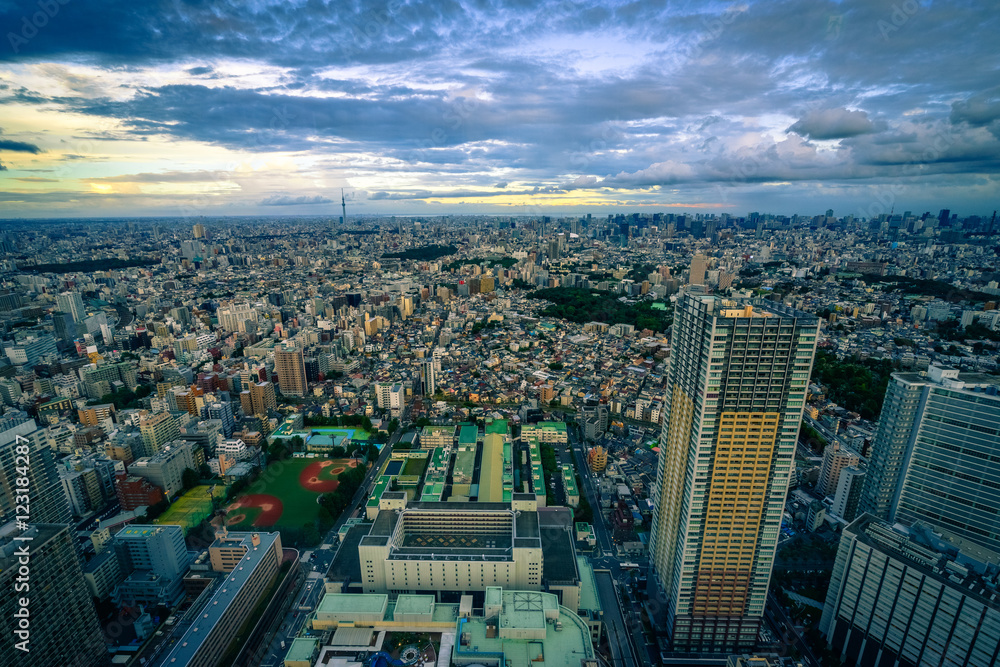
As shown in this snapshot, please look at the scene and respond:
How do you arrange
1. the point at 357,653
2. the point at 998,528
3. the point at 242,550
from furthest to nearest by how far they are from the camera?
1. the point at 242,550
2. the point at 998,528
3. the point at 357,653

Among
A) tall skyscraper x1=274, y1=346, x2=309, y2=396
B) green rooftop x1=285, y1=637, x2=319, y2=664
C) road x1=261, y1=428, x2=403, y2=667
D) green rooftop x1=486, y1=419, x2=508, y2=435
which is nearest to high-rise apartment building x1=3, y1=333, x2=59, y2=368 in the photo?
tall skyscraper x1=274, y1=346, x2=309, y2=396

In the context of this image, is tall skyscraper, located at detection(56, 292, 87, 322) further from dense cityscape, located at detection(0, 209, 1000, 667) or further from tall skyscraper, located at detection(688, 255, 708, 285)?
tall skyscraper, located at detection(688, 255, 708, 285)

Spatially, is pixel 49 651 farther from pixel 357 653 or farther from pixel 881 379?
pixel 881 379

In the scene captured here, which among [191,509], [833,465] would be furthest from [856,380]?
[191,509]

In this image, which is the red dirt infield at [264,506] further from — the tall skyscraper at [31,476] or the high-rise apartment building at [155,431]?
the tall skyscraper at [31,476]

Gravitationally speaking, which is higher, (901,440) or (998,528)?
(901,440)

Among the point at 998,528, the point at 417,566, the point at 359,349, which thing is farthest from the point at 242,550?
the point at 359,349

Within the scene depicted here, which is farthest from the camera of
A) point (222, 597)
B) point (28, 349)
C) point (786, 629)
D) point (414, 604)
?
point (28, 349)

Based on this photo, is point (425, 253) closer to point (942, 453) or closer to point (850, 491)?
point (850, 491)
